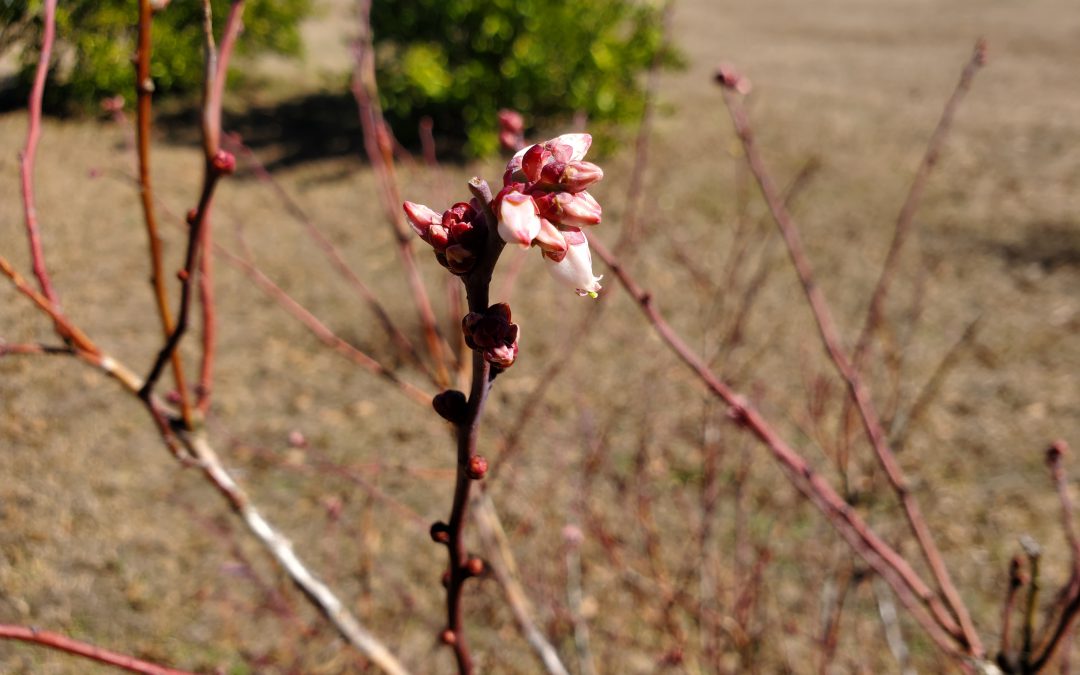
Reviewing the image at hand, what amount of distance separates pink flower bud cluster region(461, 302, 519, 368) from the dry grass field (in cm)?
78

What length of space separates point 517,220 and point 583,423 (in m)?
1.81

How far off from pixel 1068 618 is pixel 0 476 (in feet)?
9.50

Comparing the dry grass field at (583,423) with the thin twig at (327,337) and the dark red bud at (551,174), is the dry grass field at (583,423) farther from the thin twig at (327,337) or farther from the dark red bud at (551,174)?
the dark red bud at (551,174)

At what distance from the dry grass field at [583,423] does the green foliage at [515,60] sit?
385mm

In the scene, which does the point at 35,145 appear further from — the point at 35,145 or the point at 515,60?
the point at 515,60

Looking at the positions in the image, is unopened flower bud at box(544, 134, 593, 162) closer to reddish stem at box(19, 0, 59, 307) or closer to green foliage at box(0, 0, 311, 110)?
reddish stem at box(19, 0, 59, 307)

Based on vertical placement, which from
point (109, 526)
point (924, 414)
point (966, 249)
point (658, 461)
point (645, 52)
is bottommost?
point (109, 526)

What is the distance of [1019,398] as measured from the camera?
3.17 m

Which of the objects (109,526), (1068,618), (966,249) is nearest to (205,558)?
(109,526)

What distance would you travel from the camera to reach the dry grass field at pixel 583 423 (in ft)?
7.20

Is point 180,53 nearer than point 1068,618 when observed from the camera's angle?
No

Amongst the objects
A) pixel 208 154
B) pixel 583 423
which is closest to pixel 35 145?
pixel 208 154

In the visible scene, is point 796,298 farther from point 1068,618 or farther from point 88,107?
point 88,107

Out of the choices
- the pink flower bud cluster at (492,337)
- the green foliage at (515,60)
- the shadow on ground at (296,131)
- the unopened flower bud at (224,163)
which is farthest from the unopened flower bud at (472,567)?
the shadow on ground at (296,131)
